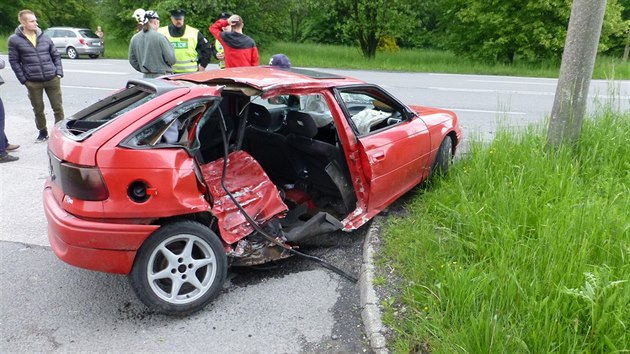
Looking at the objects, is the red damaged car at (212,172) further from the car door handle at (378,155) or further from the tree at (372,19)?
the tree at (372,19)

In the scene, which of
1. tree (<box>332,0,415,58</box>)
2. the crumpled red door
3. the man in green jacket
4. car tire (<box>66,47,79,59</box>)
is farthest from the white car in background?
the crumpled red door

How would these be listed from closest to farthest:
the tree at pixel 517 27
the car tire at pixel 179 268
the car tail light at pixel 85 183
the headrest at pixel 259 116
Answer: the car tail light at pixel 85 183
the car tire at pixel 179 268
the headrest at pixel 259 116
the tree at pixel 517 27

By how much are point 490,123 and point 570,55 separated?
3954 mm

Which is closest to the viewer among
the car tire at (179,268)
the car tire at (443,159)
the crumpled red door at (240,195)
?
the car tire at (179,268)

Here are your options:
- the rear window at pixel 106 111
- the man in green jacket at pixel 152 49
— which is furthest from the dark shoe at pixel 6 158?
the rear window at pixel 106 111

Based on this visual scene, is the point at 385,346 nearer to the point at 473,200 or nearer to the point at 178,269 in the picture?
the point at 178,269

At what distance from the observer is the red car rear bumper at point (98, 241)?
2697 millimetres

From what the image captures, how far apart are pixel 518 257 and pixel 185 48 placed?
5.54 metres

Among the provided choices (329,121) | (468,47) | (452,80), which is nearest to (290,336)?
(329,121)

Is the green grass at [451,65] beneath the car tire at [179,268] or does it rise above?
above

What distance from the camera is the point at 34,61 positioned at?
20.8ft

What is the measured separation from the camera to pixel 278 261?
12.1 ft

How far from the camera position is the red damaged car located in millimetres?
2721

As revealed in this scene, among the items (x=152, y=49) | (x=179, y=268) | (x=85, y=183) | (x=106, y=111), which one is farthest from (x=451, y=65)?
(x=85, y=183)
